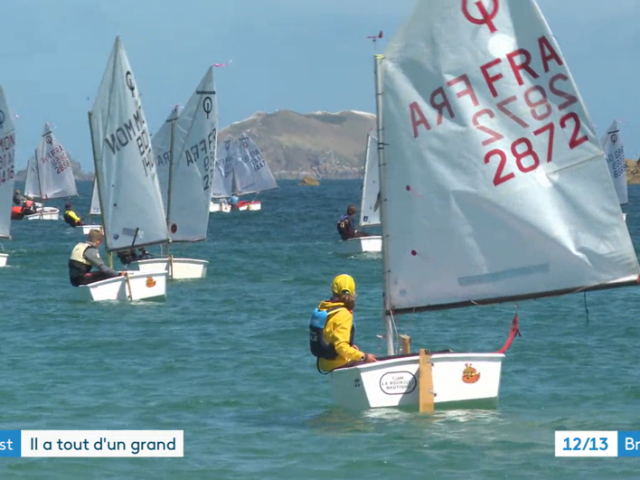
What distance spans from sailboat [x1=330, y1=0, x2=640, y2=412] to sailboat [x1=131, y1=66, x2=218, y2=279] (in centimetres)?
2237

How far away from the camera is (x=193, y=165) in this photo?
38344mm

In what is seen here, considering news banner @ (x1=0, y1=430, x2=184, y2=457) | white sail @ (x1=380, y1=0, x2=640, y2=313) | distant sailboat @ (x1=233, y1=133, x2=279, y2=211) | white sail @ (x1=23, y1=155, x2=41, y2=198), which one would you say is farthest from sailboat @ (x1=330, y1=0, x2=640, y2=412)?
distant sailboat @ (x1=233, y1=133, x2=279, y2=211)

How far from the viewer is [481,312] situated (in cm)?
2759

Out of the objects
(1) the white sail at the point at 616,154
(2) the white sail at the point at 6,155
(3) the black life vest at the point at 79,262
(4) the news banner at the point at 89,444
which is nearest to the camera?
(4) the news banner at the point at 89,444

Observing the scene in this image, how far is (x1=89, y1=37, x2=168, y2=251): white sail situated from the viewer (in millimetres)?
31953

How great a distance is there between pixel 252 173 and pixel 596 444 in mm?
79789

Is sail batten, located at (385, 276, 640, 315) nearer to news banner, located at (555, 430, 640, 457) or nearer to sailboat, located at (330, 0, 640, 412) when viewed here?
sailboat, located at (330, 0, 640, 412)

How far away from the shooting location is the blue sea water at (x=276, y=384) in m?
13.9

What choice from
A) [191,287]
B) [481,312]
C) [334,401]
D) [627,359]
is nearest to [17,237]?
[191,287]

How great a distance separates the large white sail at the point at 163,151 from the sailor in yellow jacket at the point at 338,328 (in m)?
25.0

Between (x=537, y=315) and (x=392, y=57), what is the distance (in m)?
12.9

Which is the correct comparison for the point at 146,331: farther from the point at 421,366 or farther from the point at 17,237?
the point at 17,237

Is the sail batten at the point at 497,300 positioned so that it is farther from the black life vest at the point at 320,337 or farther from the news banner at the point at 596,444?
the news banner at the point at 596,444

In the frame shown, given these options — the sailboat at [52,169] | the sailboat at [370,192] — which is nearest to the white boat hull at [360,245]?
the sailboat at [370,192]
